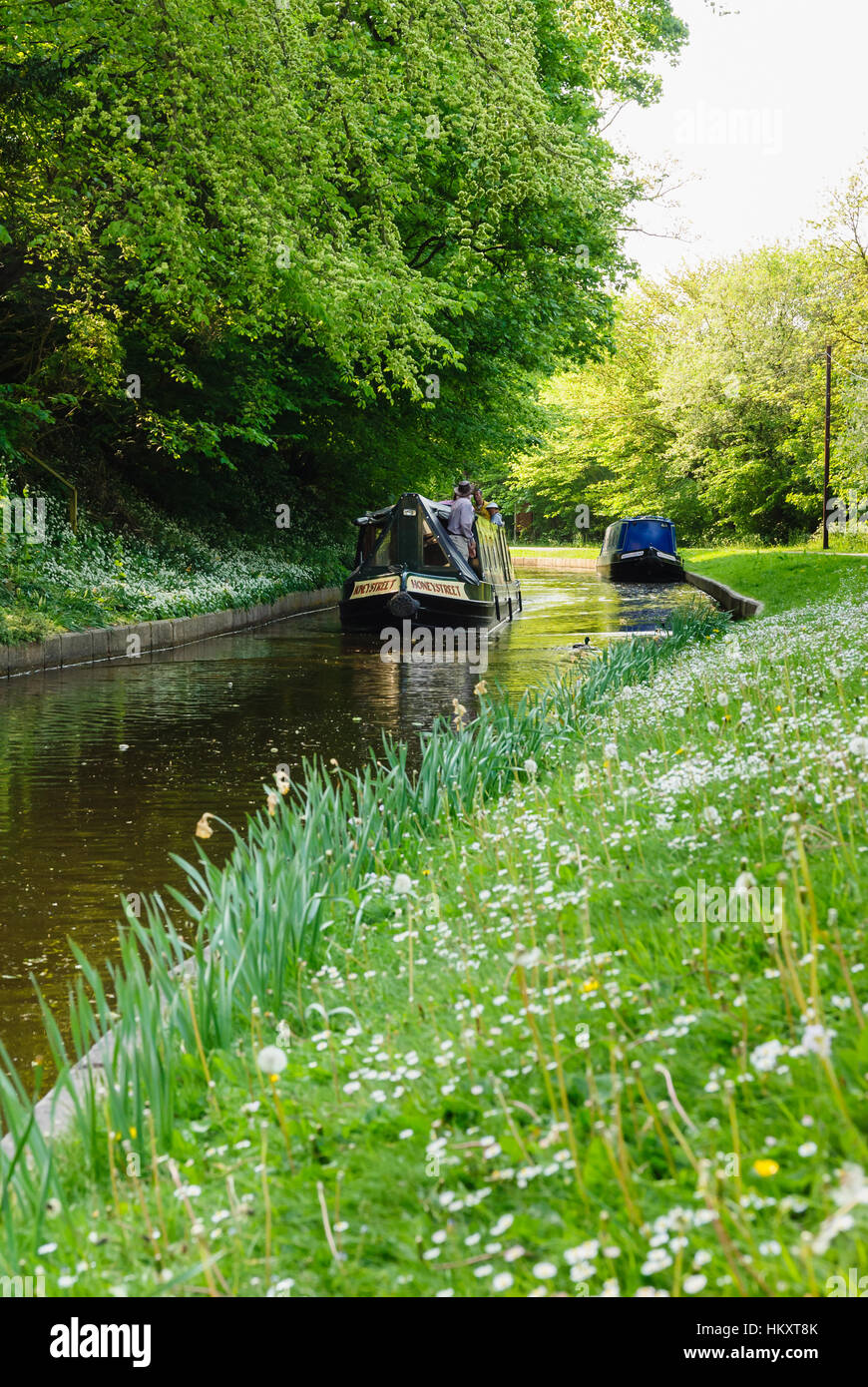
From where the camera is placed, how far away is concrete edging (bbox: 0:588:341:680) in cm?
1444

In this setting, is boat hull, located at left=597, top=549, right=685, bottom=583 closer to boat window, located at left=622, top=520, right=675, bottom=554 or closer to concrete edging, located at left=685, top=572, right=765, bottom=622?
boat window, located at left=622, top=520, right=675, bottom=554

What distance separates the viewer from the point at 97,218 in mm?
18031

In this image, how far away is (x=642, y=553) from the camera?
119 ft

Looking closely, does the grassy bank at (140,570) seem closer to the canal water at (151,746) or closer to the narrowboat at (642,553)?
the canal water at (151,746)

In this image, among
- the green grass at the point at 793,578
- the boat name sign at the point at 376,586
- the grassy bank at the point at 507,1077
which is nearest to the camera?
the grassy bank at the point at 507,1077

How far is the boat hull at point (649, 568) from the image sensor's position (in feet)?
119

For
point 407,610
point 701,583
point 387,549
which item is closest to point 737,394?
point 701,583

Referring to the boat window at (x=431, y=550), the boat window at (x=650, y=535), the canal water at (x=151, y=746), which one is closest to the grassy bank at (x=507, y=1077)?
the canal water at (x=151, y=746)

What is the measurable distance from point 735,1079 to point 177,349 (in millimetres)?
18418

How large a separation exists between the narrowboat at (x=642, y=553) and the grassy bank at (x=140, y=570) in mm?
10328

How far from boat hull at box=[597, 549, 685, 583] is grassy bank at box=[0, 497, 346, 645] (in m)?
10.2

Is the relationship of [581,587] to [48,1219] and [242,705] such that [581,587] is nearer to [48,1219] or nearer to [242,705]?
[242,705]

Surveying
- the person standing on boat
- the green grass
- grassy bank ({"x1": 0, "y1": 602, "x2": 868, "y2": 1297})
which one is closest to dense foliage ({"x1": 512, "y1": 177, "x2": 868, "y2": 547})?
the green grass

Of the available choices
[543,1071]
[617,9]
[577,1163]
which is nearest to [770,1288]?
[577,1163]
